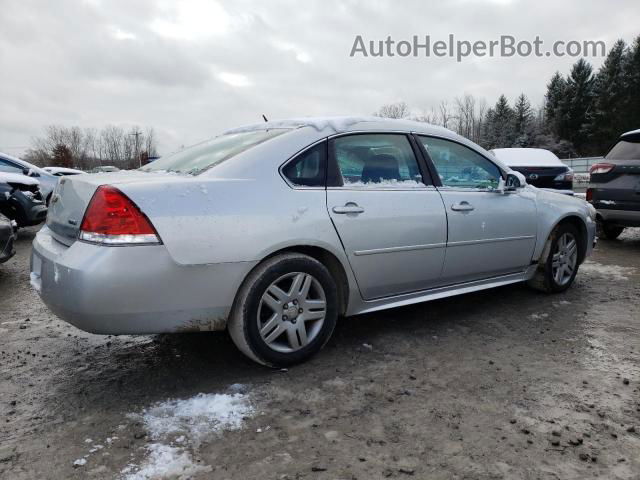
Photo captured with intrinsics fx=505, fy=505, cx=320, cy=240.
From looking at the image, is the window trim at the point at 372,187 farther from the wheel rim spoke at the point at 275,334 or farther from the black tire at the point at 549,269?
the black tire at the point at 549,269

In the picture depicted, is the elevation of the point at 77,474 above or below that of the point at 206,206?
below

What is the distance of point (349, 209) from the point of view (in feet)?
10.0

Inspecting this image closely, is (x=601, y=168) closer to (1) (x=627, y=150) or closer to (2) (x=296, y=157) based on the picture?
(1) (x=627, y=150)

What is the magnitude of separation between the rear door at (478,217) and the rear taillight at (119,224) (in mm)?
2055

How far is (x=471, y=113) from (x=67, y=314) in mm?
77227

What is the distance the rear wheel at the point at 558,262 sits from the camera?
4461 millimetres

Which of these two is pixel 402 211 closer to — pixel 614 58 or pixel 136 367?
pixel 136 367

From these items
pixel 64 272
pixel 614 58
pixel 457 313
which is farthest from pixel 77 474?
pixel 614 58

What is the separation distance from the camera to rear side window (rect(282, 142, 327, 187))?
295 centimetres

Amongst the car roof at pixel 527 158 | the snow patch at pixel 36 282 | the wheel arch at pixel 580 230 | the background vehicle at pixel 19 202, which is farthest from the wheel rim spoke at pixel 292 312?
the background vehicle at pixel 19 202

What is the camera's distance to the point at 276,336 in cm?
287

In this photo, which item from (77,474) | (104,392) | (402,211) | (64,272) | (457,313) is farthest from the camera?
(457,313)

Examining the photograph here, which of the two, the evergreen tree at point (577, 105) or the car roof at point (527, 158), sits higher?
the evergreen tree at point (577, 105)

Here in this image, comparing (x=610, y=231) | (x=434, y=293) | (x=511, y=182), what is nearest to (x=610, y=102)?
(x=610, y=231)
